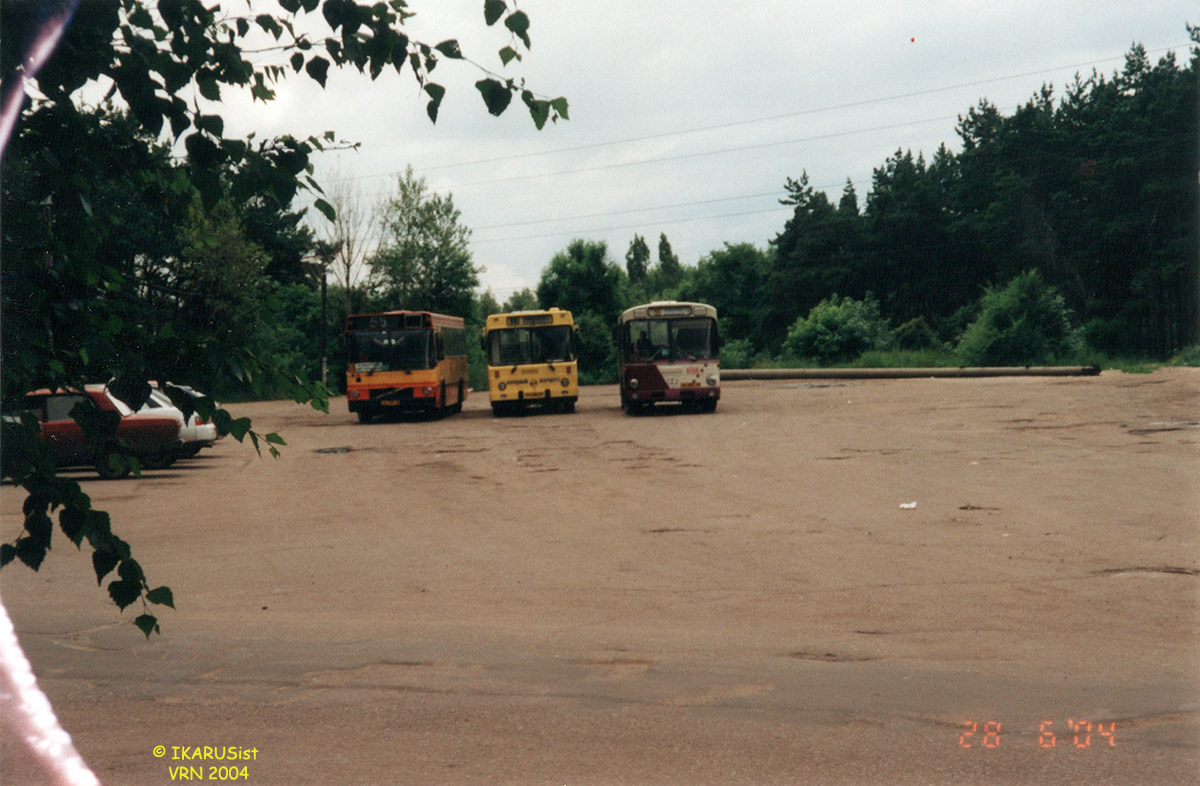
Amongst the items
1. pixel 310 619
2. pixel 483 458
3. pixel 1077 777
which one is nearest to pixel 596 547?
pixel 310 619

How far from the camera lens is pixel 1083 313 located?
225 ft

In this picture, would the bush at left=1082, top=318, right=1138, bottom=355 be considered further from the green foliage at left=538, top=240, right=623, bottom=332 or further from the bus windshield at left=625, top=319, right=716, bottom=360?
the bus windshield at left=625, top=319, right=716, bottom=360

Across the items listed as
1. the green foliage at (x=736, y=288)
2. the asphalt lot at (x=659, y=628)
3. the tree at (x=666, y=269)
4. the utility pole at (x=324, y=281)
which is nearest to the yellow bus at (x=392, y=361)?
the asphalt lot at (x=659, y=628)

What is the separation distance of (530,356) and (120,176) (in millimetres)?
25074

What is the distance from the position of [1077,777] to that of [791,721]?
1.24 m

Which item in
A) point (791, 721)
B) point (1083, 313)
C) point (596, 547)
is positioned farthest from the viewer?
point (1083, 313)

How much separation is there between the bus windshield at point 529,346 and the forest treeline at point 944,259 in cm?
694

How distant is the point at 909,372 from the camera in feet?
148

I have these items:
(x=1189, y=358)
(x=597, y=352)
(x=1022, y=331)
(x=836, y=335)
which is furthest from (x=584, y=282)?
(x=1189, y=358)

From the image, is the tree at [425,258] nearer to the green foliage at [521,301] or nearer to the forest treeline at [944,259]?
the forest treeline at [944,259]

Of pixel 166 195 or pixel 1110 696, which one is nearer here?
pixel 166 195

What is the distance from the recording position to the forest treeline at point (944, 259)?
5494cm

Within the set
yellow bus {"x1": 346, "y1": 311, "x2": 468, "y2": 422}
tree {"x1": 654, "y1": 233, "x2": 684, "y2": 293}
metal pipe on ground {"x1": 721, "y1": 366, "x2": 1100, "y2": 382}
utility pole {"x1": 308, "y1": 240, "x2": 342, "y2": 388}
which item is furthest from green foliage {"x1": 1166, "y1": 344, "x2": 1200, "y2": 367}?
tree {"x1": 654, "y1": 233, "x2": 684, "y2": 293}

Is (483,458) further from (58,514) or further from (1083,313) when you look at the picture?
(1083,313)
